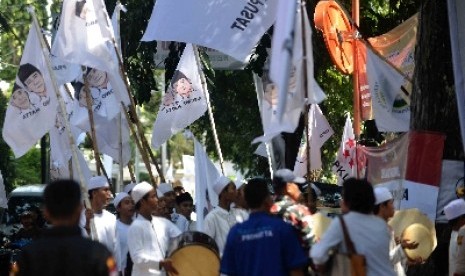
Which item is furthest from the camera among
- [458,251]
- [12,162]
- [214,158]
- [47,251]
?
[214,158]

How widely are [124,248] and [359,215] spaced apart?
4.06 metres

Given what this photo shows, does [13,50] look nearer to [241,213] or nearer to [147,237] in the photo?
[241,213]

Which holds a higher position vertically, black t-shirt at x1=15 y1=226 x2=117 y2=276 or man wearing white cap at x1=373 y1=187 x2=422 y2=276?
black t-shirt at x1=15 y1=226 x2=117 y2=276

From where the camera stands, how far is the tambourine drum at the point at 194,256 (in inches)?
437

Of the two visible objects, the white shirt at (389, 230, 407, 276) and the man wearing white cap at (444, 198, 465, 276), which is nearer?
the white shirt at (389, 230, 407, 276)

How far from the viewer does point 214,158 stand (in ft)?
125

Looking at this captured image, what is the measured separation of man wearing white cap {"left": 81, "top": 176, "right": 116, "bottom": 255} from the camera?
11961 millimetres

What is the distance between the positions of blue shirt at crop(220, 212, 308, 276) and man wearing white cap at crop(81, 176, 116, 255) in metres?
2.82

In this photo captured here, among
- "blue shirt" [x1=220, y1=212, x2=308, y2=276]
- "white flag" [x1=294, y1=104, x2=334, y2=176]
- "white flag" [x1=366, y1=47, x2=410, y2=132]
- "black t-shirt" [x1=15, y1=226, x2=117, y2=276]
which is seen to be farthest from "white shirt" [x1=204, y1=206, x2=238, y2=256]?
"white flag" [x1=294, y1=104, x2=334, y2=176]

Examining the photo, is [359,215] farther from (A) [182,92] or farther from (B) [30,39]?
Result: (A) [182,92]

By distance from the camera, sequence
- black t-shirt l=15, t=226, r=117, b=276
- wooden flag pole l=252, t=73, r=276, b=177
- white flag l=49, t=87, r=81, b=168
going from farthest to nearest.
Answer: wooden flag pole l=252, t=73, r=276, b=177, white flag l=49, t=87, r=81, b=168, black t-shirt l=15, t=226, r=117, b=276

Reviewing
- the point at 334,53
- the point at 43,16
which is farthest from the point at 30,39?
the point at 43,16

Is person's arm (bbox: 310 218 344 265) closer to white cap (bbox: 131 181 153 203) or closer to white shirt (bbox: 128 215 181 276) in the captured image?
white shirt (bbox: 128 215 181 276)

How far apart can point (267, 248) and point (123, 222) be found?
376cm
